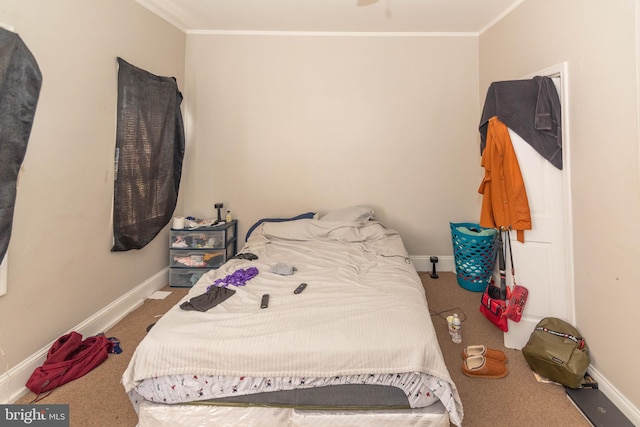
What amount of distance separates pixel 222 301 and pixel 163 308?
1317 mm

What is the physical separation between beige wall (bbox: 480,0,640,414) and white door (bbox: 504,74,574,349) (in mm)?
62

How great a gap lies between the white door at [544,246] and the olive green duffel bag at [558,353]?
114 millimetres

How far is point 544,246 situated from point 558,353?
65cm

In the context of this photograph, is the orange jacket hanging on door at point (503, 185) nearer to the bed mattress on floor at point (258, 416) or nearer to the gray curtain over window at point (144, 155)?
the bed mattress on floor at point (258, 416)

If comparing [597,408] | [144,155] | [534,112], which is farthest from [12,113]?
[597,408]

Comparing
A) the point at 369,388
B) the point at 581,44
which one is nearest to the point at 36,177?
the point at 369,388

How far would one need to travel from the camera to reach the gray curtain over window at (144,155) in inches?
88.5

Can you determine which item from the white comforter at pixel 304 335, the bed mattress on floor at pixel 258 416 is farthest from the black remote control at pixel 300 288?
the bed mattress on floor at pixel 258 416

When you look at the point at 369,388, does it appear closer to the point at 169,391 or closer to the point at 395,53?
the point at 169,391

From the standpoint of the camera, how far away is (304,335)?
124cm

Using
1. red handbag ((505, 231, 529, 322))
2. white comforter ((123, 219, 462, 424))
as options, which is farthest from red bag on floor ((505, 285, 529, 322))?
white comforter ((123, 219, 462, 424))

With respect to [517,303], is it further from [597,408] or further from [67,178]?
[67,178]

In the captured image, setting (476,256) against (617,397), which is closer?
(617,397)

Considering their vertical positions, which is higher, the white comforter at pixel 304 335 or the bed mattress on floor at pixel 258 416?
the white comforter at pixel 304 335
